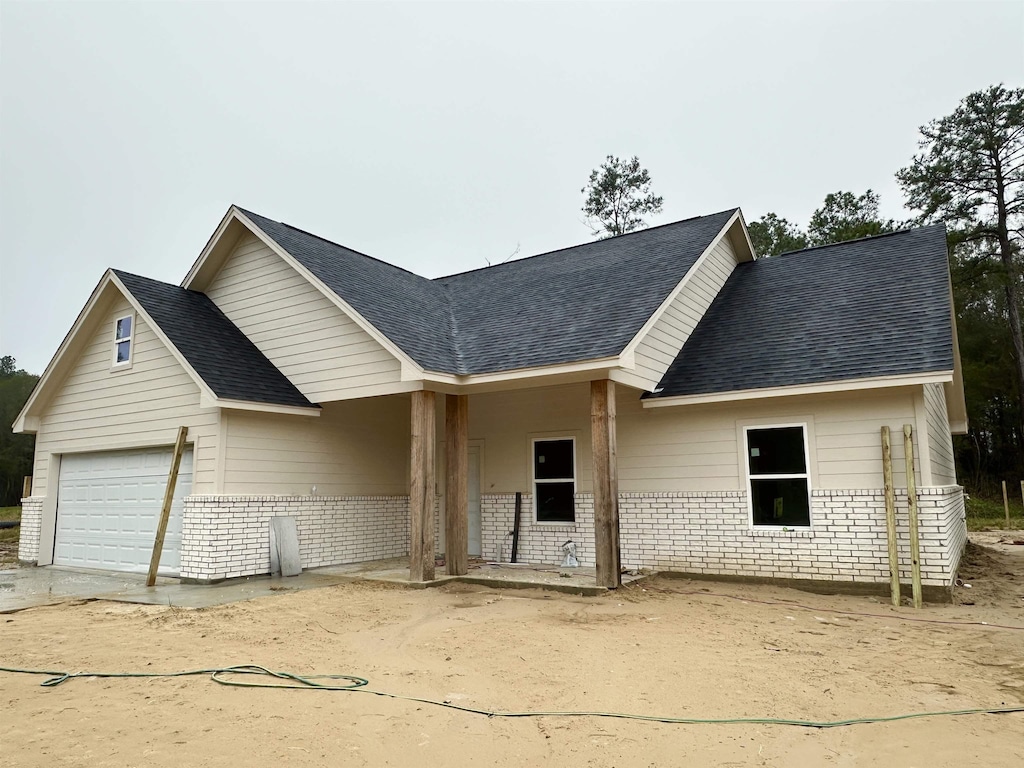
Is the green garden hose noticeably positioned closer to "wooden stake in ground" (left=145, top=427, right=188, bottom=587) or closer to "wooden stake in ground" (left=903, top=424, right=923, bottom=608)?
"wooden stake in ground" (left=903, top=424, right=923, bottom=608)

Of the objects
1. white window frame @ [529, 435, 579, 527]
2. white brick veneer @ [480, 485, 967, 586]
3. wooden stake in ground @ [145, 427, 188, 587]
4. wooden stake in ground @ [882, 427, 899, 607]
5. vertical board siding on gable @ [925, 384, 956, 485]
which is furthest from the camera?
white window frame @ [529, 435, 579, 527]

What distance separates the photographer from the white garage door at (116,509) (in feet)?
37.7

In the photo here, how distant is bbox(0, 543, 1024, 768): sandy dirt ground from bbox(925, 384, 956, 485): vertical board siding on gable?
2275 millimetres

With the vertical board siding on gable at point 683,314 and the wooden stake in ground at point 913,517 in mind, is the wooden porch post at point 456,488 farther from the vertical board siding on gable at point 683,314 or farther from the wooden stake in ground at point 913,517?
the wooden stake in ground at point 913,517

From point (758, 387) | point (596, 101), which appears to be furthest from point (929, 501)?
point (596, 101)

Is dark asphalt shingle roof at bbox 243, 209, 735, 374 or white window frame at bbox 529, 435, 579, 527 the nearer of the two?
dark asphalt shingle roof at bbox 243, 209, 735, 374

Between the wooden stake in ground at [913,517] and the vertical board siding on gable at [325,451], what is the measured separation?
8.56 meters

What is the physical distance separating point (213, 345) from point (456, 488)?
5012 mm

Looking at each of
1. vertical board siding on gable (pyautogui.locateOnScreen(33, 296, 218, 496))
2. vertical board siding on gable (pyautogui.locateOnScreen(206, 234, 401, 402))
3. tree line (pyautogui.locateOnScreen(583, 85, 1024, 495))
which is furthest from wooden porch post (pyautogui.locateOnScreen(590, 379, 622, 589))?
tree line (pyautogui.locateOnScreen(583, 85, 1024, 495))

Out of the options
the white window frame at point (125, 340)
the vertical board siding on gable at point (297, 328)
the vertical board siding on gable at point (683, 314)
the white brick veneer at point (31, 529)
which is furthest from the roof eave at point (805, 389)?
the white brick veneer at point (31, 529)

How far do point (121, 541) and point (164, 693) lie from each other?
8.73 m

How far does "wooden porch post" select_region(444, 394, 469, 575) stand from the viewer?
10.5m

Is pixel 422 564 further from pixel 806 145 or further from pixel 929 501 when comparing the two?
pixel 806 145

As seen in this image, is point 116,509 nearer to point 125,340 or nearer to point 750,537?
point 125,340
